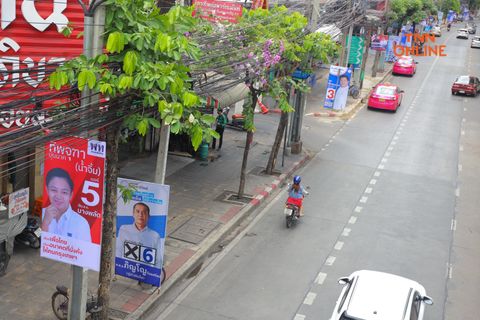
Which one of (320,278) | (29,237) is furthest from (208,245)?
(29,237)

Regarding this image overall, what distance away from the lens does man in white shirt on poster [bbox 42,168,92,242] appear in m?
10.0

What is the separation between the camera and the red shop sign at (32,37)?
1040 cm

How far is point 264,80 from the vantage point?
1795 cm

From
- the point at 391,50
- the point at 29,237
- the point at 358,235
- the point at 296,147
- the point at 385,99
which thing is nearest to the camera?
the point at 29,237

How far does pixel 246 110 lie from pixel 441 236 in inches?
255

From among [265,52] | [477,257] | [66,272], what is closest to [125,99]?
[66,272]

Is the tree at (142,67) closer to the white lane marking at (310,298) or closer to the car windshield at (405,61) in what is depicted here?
the white lane marking at (310,298)

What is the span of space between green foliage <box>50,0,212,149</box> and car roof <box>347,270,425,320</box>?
4.03 m

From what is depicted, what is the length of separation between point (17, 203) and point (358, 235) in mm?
8836

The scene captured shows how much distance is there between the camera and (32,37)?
35.2 feet

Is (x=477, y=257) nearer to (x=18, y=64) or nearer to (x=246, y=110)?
(x=246, y=110)

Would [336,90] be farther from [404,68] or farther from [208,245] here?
[404,68]

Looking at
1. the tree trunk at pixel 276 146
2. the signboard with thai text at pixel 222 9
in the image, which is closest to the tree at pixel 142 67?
the signboard with thai text at pixel 222 9

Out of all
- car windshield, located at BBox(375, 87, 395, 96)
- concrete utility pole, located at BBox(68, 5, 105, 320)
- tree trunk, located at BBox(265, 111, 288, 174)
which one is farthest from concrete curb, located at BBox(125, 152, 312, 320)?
car windshield, located at BBox(375, 87, 395, 96)
